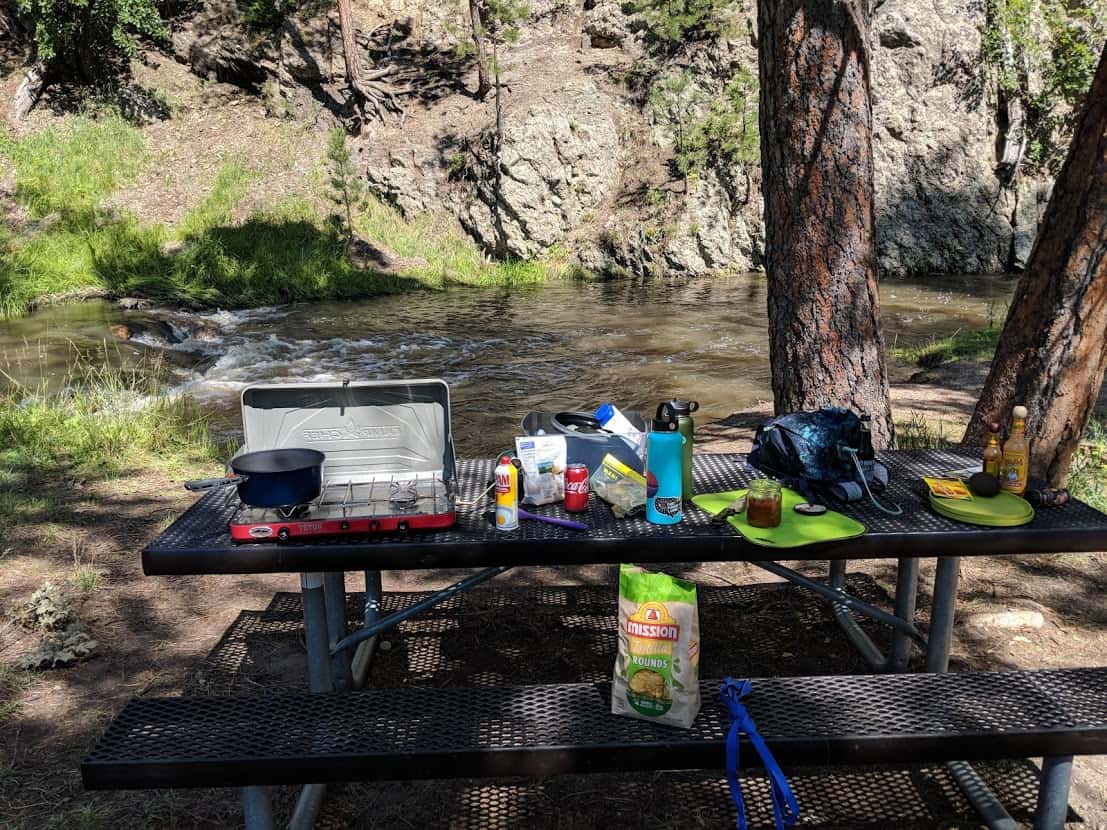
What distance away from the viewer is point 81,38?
1894 centimetres

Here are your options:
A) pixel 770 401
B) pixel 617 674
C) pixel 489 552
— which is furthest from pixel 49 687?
pixel 770 401

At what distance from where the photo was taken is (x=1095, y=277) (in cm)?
353

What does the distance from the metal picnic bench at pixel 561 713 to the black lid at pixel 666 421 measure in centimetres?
25

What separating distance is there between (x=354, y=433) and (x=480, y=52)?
1861 cm

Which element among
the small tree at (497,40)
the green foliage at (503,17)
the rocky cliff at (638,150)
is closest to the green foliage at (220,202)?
the rocky cliff at (638,150)

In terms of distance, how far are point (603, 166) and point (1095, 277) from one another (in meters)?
16.5

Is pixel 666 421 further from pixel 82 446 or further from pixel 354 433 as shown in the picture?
pixel 82 446

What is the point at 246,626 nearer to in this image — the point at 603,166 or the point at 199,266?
the point at 199,266

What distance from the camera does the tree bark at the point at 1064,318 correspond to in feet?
11.5

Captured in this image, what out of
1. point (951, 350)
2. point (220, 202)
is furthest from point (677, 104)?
point (951, 350)

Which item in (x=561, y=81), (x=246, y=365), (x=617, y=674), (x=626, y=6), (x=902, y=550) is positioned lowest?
(x=246, y=365)

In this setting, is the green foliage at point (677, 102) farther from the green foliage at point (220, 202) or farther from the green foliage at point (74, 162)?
the green foliage at point (74, 162)

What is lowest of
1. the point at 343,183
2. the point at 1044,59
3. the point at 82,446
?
the point at 82,446

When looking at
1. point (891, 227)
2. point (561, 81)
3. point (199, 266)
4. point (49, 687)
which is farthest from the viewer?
point (561, 81)
